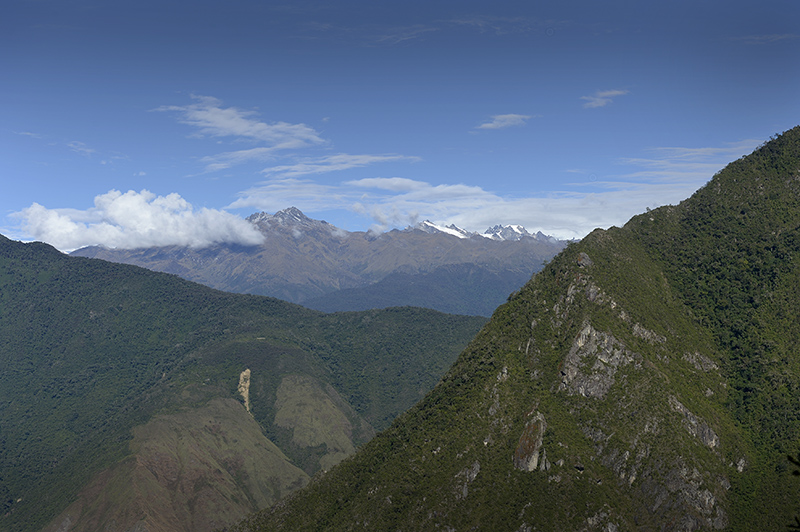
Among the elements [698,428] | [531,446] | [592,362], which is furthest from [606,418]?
[698,428]

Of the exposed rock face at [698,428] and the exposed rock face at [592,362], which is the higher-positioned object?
the exposed rock face at [592,362]

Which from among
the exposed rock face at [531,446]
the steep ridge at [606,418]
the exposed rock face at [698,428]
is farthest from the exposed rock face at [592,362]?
the exposed rock face at [698,428]

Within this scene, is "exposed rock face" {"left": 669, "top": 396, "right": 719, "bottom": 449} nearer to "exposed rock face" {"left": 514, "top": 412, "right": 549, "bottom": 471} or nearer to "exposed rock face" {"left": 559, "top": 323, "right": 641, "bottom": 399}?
Answer: "exposed rock face" {"left": 559, "top": 323, "right": 641, "bottom": 399}

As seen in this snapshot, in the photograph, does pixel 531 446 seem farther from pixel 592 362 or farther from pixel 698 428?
pixel 698 428

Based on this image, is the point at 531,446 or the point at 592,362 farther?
the point at 592,362

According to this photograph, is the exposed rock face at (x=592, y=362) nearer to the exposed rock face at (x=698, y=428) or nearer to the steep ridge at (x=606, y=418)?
the steep ridge at (x=606, y=418)

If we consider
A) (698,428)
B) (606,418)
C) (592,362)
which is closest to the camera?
(698,428)

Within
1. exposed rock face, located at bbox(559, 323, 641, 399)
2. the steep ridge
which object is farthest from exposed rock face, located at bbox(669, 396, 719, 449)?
exposed rock face, located at bbox(559, 323, 641, 399)

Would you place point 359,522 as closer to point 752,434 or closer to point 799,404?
point 752,434
